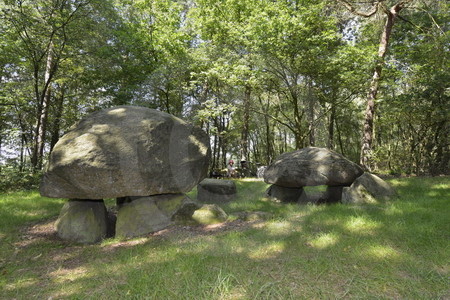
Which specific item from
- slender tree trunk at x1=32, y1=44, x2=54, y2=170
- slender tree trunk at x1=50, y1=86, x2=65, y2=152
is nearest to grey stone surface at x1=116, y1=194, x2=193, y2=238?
slender tree trunk at x1=32, y1=44, x2=54, y2=170

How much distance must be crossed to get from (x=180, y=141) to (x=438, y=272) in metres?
5.00

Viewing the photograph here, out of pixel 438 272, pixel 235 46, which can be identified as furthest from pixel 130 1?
pixel 438 272

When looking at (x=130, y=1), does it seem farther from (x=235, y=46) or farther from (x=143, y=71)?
(x=235, y=46)

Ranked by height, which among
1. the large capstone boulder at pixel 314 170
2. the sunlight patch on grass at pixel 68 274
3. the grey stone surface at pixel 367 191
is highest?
the large capstone boulder at pixel 314 170

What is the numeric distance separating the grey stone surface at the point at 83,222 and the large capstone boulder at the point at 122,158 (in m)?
0.53

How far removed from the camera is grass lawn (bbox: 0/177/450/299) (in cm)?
280

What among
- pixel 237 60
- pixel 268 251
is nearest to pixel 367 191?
pixel 268 251

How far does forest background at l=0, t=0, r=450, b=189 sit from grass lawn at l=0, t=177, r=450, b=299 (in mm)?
6232

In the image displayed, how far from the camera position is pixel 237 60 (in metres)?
12.5

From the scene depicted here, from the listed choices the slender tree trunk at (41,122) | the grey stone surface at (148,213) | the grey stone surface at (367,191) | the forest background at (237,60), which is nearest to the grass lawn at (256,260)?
the grey stone surface at (148,213)

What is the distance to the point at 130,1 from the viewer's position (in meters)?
16.2

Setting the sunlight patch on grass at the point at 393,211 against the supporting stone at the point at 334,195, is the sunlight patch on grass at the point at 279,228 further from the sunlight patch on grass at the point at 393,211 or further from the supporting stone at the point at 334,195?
the supporting stone at the point at 334,195

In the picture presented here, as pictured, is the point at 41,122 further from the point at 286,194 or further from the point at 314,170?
the point at 314,170

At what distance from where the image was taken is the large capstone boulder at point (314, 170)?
705cm
